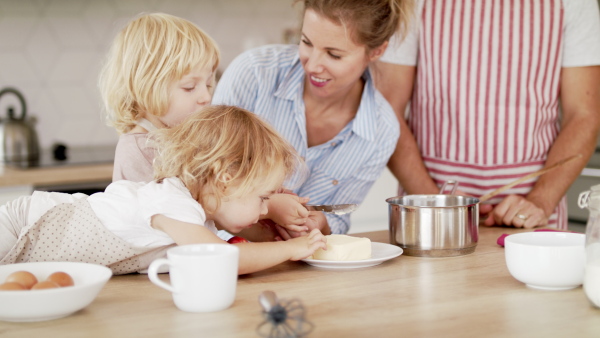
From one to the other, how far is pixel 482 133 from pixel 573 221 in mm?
1527

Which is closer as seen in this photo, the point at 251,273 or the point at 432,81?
the point at 251,273

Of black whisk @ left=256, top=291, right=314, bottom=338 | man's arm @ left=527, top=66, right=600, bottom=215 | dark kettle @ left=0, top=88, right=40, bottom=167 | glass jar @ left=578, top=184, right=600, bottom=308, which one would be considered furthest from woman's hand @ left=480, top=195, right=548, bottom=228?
dark kettle @ left=0, top=88, right=40, bottom=167

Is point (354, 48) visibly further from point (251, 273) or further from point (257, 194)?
point (251, 273)

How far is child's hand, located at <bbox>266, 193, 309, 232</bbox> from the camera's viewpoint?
155 centimetres

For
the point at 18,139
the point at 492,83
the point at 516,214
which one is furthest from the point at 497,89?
the point at 18,139

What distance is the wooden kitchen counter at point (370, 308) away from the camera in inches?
37.9

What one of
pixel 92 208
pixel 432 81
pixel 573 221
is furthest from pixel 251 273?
pixel 573 221

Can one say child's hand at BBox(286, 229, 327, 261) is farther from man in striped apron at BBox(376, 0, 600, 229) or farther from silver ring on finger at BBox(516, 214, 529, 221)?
man in striped apron at BBox(376, 0, 600, 229)

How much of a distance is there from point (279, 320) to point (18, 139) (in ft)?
7.83

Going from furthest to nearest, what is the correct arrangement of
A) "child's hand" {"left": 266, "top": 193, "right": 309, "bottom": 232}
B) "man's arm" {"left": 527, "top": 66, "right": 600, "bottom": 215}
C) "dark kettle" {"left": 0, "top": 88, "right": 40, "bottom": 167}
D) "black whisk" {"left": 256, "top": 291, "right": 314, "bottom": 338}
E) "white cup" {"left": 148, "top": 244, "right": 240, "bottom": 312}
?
1. "dark kettle" {"left": 0, "top": 88, "right": 40, "bottom": 167}
2. "man's arm" {"left": 527, "top": 66, "right": 600, "bottom": 215}
3. "child's hand" {"left": 266, "top": 193, "right": 309, "bottom": 232}
4. "white cup" {"left": 148, "top": 244, "right": 240, "bottom": 312}
5. "black whisk" {"left": 256, "top": 291, "right": 314, "bottom": 338}

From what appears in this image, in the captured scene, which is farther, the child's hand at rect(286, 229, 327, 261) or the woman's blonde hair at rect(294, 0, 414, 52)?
the woman's blonde hair at rect(294, 0, 414, 52)

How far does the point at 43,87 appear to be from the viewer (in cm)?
323

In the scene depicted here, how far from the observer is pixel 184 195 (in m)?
1.24

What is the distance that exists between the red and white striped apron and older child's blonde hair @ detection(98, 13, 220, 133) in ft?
2.93
